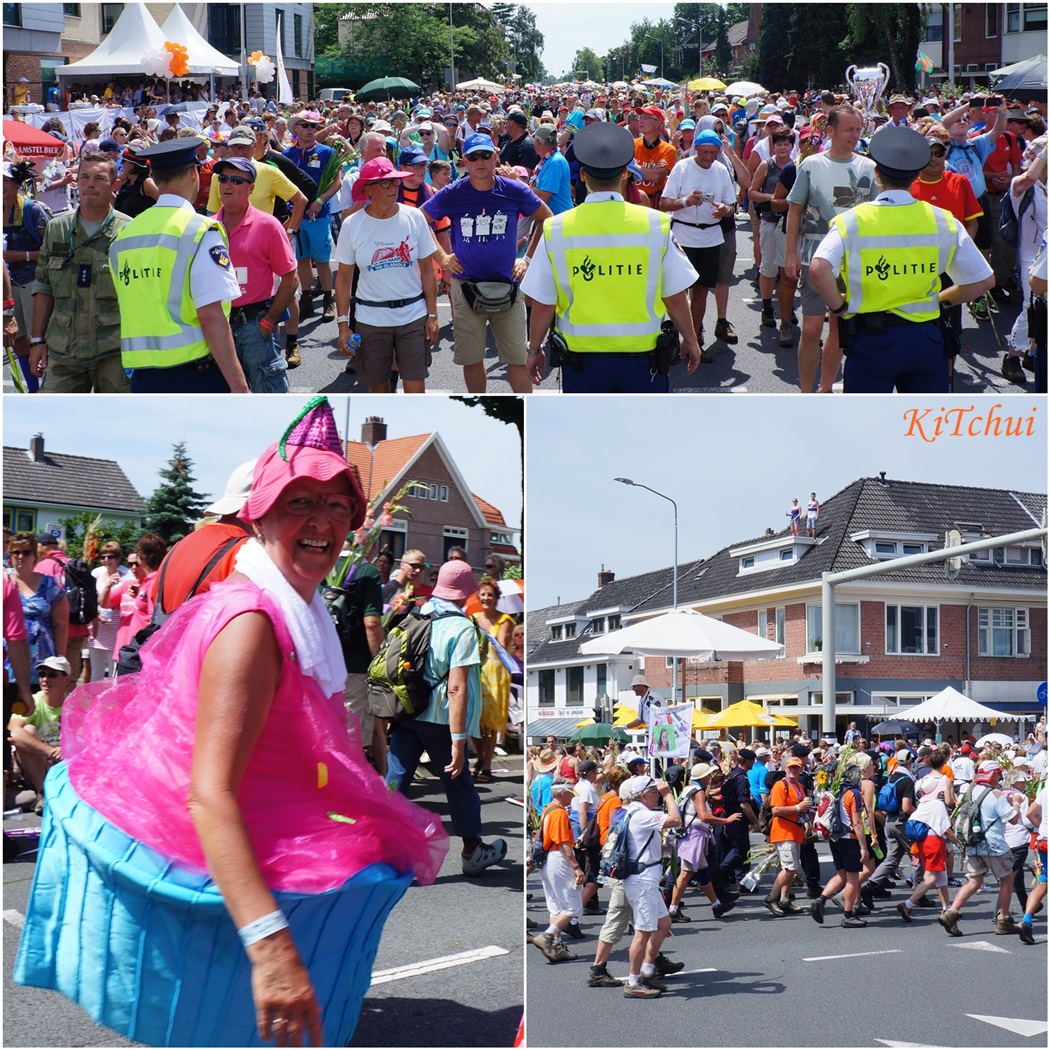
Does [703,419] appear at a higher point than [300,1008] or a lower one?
higher

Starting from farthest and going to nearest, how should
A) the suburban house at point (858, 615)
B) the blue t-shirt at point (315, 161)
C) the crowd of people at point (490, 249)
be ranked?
1. the blue t-shirt at point (315, 161)
2. the crowd of people at point (490, 249)
3. the suburban house at point (858, 615)

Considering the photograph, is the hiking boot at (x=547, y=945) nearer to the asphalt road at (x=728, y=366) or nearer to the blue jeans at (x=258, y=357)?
the blue jeans at (x=258, y=357)

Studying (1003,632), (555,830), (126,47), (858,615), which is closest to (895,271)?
(858,615)

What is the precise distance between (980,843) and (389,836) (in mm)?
6904

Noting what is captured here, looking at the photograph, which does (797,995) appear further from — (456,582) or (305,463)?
(305,463)

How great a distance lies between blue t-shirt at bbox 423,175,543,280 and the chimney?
4.09 meters

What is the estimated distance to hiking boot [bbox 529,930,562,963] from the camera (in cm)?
495

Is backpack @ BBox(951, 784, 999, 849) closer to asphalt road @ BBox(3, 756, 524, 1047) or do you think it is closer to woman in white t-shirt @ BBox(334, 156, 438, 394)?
asphalt road @ BBox(3, 756, 524, 1047)

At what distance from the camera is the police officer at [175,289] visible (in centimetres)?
562

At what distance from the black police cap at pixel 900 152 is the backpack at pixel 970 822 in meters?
4.49

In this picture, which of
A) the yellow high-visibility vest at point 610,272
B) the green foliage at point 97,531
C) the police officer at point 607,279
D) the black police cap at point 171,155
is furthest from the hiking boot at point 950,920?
the black police cap at point 171,155

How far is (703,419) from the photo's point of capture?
197 inches

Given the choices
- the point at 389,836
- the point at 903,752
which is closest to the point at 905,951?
the point at 903,752

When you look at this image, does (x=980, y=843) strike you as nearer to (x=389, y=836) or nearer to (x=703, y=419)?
(x=703, y=419)
